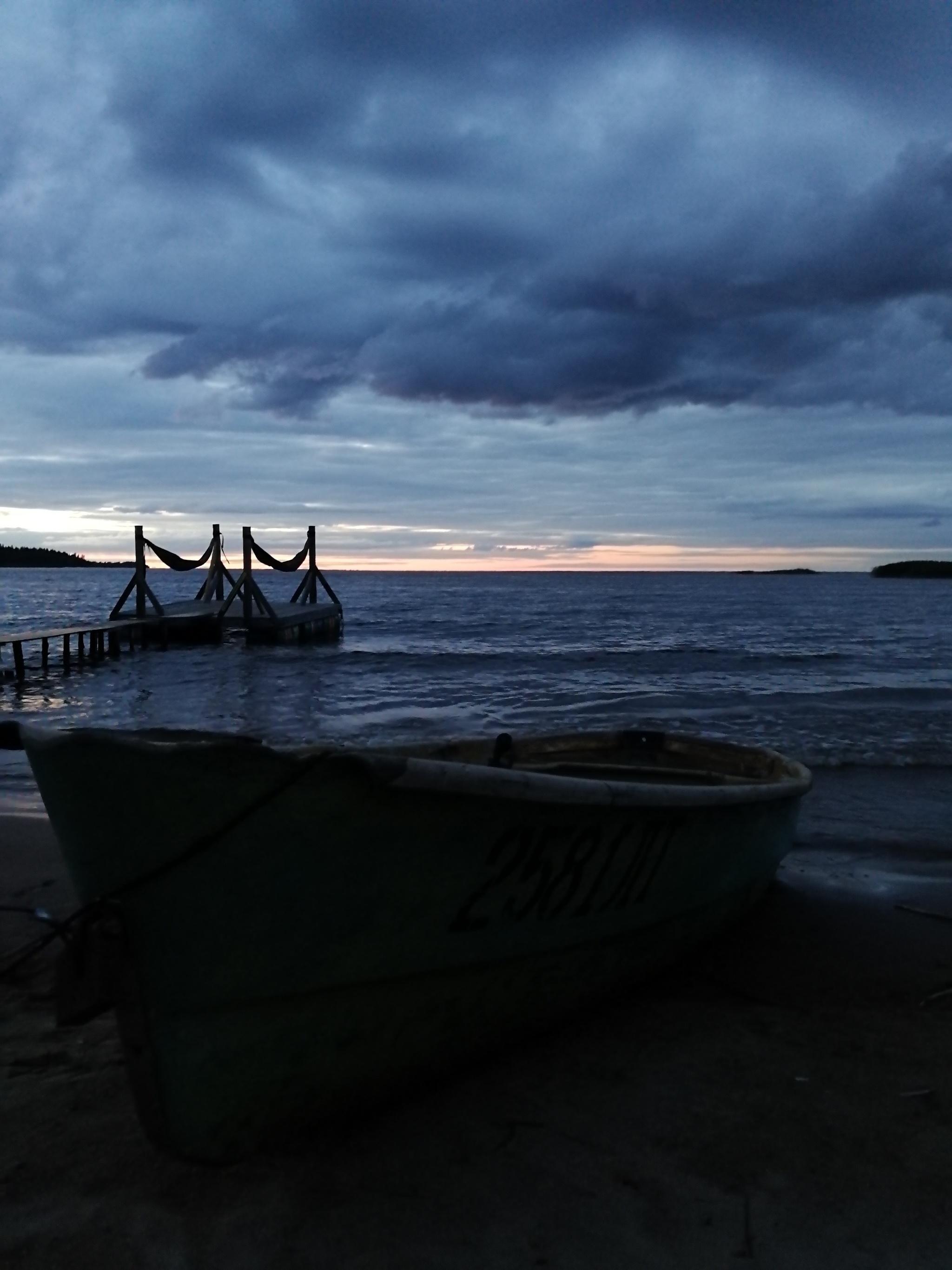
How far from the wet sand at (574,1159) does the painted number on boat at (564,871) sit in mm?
679

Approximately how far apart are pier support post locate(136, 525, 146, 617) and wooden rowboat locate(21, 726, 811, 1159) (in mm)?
28725

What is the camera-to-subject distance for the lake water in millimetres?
15055

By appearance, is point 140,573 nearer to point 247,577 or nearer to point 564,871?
point 247,577

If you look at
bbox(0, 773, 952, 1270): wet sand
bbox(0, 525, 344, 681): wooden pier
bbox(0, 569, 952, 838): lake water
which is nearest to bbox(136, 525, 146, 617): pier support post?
bbox(0, 525, 344, 681): wooden pier

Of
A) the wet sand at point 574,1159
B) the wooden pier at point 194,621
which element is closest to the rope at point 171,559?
the wooden pier at point 194,621

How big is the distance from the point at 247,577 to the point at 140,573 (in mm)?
3716

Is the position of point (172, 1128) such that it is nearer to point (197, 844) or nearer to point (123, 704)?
point (197, 844)

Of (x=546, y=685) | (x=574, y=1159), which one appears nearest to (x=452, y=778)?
(x=574, y=1159)

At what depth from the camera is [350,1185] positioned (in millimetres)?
3074

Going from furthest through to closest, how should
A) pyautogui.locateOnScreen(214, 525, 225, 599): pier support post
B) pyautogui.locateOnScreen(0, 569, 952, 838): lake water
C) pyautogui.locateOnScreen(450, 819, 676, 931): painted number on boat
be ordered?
pyautogui.locateOnScreen(214, 525, 225, 599): pier support post, pyautogui.locateOnScreen(0, 569, 952, 838): lake water, pyautogui.locateOnScreen(450, 819, 676, 931): painted number on boat

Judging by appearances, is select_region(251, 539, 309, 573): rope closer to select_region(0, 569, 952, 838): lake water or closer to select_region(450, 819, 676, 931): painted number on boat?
select_region(0, 569, 952, 838): lake water

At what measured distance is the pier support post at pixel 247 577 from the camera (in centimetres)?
3005

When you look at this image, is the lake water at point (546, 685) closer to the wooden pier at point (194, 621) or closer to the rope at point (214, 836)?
the wooden pier at point (194, 621)

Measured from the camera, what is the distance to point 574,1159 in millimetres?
3250
